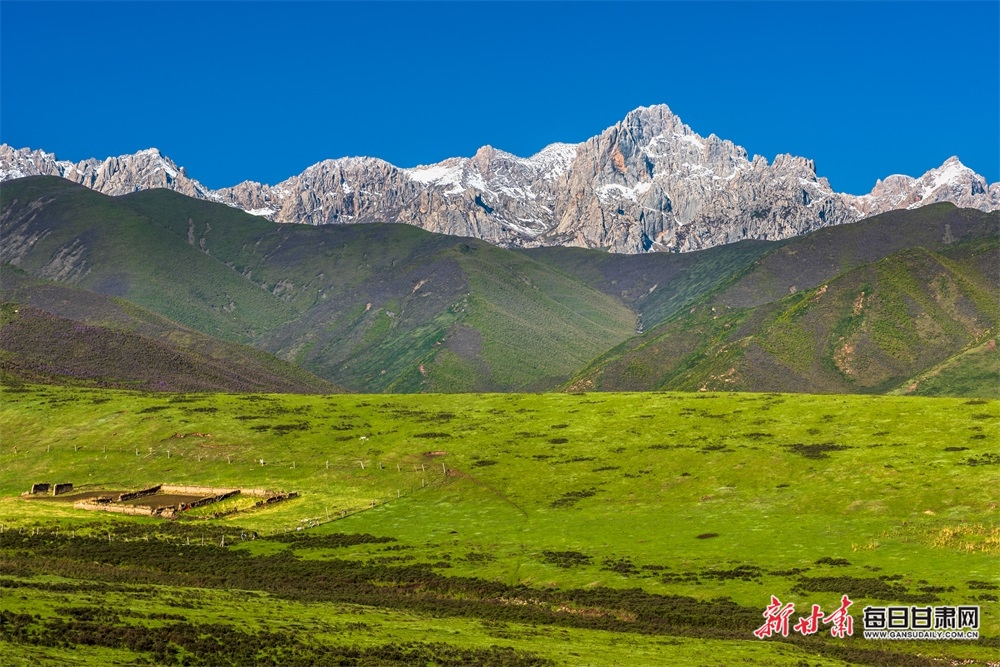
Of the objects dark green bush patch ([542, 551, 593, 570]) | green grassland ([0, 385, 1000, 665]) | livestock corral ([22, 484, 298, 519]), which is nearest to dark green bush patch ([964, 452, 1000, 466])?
green grassland ([0, 385, 1000, 665])

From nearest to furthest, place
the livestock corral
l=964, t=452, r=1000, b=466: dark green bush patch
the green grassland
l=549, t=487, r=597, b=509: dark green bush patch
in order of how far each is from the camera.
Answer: the green grassland
l=964, t=452, r=1000, b=466: dark green bush patch
the livestock corral
l=549, t=487, r=597, b=509: dark green bush patch

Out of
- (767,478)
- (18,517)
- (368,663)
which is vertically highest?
(767,478)

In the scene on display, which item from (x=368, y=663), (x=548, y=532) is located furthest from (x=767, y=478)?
(x=368, y=663)

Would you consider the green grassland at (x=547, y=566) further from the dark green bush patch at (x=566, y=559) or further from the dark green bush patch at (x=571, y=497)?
the dark green bush patch at (x=571, y=497)

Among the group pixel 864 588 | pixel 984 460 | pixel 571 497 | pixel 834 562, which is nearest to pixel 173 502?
pixel 571 497

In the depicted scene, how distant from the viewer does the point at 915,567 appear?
127562mm

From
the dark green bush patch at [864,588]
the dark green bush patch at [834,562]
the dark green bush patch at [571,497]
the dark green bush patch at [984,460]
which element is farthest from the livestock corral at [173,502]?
the dark green bush patch at [984,460]

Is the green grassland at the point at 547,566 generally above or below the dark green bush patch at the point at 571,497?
below

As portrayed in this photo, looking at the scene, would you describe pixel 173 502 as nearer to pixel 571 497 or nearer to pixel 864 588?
pixel 571 497

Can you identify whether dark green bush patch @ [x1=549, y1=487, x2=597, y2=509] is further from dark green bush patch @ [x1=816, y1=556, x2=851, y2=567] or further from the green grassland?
dark green bush patch @ [x1=816, y1=556, x2=851, y2=567]

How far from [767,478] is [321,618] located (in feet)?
346

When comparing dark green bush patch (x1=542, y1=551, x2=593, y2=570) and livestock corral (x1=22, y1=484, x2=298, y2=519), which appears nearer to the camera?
dark green bush patch (x1=542, y1=551, x2=593, y2=570)

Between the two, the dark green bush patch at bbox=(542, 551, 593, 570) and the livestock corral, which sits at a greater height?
the livestock corral

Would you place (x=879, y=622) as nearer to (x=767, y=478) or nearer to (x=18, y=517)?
(x=767, y=478)
